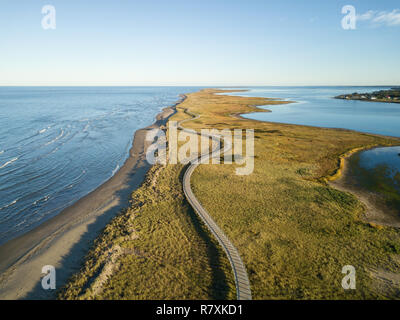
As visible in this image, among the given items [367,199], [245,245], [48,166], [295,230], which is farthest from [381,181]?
[48,166]

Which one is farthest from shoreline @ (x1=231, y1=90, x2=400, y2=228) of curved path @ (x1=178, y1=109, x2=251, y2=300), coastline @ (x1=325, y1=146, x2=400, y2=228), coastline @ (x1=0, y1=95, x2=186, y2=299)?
coastline @ (x1=0, y1=95, x2=186, y2=299)

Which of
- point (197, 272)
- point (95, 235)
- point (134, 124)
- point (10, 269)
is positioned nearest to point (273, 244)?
point (197, 272)

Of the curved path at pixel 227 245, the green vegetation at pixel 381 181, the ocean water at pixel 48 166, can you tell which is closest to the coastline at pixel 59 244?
the ocean water at pixel 48 166

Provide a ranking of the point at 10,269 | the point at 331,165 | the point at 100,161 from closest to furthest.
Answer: the point at 10,269
the point at 331,165
the point at 100,161

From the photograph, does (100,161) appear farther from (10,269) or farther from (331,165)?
(331,165)

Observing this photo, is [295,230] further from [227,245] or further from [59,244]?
[59,244]

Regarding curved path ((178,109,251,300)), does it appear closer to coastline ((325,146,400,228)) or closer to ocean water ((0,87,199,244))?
ocean water ((0,87,199,244))

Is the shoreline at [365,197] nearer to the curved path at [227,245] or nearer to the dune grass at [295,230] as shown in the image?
the dune grass at [295,230]
